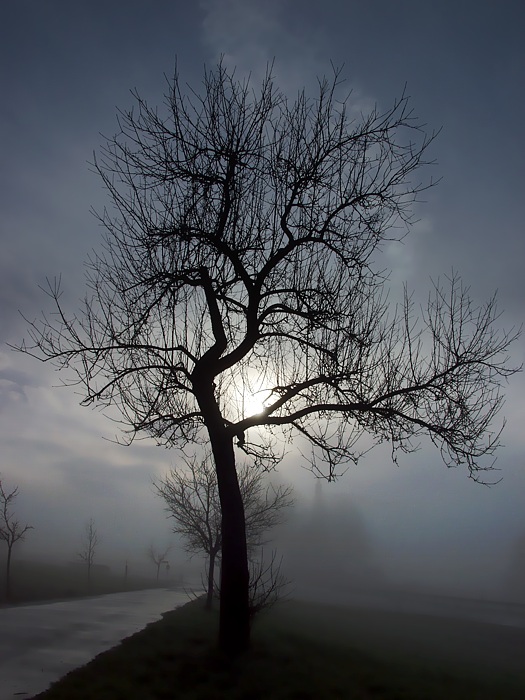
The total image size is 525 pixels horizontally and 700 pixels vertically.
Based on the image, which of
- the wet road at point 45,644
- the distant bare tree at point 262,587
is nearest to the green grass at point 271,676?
the distant bare tree at point 262,587

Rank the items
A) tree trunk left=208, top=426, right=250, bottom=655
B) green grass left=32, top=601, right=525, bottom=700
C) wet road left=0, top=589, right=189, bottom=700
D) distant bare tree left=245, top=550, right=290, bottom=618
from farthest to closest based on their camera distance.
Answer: distant bare tree left=245, top=550, right=290, bottom=618
tree trunk left=208, top=426, right=250, bottom=655
wet road left=0, top=589, right=189, bottom=700
green grass left=32, top=601, right=525, bottom=700

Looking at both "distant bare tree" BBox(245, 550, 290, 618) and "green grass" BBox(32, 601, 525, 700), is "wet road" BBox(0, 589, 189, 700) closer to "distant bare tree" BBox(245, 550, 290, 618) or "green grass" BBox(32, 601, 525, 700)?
"green grass" BBox(32, 601, 525, 700)

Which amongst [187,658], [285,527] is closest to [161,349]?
[187,658]

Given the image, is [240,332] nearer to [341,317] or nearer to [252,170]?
[341,317]

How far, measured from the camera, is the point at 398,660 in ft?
39.2

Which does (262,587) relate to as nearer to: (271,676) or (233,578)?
(233,578)

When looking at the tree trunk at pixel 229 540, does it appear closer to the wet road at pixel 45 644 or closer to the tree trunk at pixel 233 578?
the tree trunk at pixel 233 578

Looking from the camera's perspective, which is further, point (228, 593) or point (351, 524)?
point (351, 524)

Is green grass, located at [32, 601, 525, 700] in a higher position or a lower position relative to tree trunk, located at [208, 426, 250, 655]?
lower

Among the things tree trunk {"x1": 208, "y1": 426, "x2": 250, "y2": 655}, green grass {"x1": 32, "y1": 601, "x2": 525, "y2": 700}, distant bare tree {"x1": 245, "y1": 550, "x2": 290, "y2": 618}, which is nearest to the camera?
green grass {"x1": 32, "y1": 601, "x2": 525, "y2": 700}

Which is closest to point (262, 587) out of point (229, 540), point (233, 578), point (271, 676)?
point (233, 578)

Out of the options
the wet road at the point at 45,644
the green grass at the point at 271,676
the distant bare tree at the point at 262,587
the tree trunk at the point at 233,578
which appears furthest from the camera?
the distant bare tree at the point at 262,587

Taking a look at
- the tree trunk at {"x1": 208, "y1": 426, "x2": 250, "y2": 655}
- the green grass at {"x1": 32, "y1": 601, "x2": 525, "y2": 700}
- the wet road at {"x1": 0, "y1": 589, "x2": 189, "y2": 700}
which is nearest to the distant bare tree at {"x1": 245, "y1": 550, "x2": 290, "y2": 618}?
the tree trunk at {"x1": 208, "y1": 426, "x2": 250, "y2": 655}

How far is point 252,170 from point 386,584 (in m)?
107
